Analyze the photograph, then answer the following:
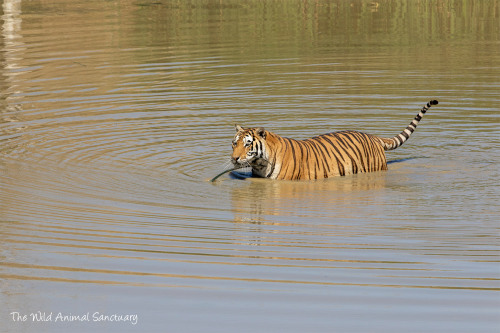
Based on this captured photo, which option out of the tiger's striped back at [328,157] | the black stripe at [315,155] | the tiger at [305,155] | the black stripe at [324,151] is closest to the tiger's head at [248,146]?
the tiger at [305,155]

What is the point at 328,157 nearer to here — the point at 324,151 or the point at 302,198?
the point at 324,151

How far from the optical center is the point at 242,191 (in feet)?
33.9

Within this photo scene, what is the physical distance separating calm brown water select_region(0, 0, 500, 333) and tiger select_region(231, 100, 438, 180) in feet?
0.60

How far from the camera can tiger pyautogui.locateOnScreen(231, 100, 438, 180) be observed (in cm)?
1045

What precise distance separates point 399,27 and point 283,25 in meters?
2.70

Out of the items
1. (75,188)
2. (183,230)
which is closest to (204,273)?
(183,230)

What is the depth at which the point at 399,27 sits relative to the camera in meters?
24.4

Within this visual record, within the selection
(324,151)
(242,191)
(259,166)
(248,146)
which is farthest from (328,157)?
(242,191)

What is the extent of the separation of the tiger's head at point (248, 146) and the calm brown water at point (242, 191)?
0.30 meters

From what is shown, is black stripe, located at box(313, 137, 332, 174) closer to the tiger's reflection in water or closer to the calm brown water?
the tiger's reflection in water

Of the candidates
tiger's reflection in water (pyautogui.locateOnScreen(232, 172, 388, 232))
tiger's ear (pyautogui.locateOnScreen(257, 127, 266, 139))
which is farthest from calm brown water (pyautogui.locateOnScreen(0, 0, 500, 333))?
tiger's ear (pyautogui.locateOnScreen(257, 127, 266, 139))

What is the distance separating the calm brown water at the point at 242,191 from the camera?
6.31 m

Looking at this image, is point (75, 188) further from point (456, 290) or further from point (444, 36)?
point (444, 36)

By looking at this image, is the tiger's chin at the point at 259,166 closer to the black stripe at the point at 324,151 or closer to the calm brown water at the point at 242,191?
the calm brown water at the point at 242,191
